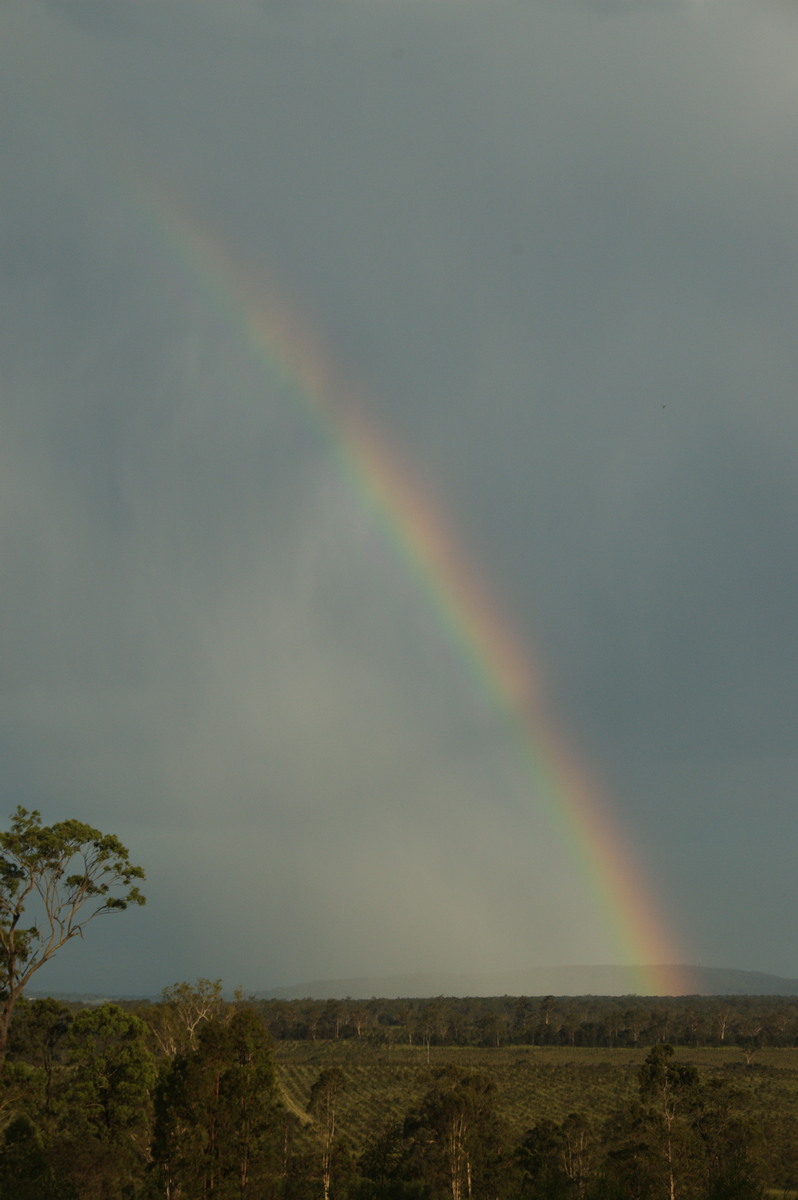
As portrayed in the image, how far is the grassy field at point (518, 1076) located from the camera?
84.9 meters

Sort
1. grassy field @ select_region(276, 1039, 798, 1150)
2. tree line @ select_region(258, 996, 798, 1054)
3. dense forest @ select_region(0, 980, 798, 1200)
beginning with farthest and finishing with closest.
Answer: tree line @ select_region(258, 996, 798, 1054) < grassy field @ select_region(276, 1039, 798, 1150) < dense forest @ select_region(0, 980, 798, 1200)

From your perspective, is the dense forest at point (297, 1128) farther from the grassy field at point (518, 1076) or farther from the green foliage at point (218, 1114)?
the grassy field at point (518, 1076)

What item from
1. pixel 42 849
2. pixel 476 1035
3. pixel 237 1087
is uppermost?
pixel 42 849

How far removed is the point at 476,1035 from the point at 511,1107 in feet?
324

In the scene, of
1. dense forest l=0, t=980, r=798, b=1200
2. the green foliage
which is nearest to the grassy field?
dense forest l=0, t=980, r=798, b=1200

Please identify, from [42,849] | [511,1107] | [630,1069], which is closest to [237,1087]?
[42,849]

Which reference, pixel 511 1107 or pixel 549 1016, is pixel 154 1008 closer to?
pixel 511 1107

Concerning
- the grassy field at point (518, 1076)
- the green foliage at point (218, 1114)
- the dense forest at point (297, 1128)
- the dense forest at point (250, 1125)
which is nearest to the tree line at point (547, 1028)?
the grassy field at point (518, 1076)

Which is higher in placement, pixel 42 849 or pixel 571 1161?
pixel 42 849

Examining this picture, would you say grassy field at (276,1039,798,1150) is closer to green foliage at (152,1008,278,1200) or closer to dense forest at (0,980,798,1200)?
dense forest at (0,980,798,1200)

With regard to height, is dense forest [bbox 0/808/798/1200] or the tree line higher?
dense forest [bbox 0/808/798/1200]

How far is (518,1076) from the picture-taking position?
117438 mm

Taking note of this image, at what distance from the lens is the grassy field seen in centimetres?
8488

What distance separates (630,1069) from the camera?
403 ft
